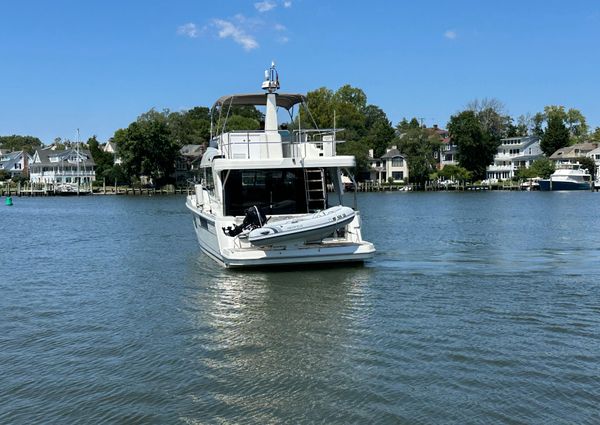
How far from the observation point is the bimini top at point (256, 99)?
2102 cm

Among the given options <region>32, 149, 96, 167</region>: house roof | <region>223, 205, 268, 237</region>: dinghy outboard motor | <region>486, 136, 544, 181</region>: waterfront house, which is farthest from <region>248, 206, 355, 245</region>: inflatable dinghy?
<region>32, 149, 96, 167</region>: house roof

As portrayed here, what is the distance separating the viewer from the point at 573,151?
116 m

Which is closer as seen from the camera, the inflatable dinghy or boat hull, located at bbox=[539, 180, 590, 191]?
the inflatable dinghy

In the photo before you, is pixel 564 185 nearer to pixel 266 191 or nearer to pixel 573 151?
pixel 573 151

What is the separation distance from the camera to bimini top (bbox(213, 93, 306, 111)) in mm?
21016

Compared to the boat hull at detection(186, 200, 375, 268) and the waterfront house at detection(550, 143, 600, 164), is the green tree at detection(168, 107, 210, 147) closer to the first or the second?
the waterfront house at detection(550, 143, 600, 164)

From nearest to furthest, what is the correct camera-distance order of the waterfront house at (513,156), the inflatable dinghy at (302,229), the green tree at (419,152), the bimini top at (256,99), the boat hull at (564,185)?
the inflatable dinghy at (302,229)
the bimini top at (256,99)
the boat hull at (564,185)
the green tree at (419,152)
the waterfront house at (513,156)

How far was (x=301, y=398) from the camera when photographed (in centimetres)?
821

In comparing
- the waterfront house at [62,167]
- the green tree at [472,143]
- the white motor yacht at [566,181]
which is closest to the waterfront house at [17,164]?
the waterfront house at [62,167]

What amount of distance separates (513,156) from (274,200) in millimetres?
110920

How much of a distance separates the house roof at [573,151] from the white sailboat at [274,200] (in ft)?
343

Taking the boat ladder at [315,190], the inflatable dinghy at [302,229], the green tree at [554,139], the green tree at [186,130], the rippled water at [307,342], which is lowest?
the rippled water at [307,342]

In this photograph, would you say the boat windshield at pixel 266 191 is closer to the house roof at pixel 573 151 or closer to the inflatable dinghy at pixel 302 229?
the inflatable dinghy at pixel 302 229

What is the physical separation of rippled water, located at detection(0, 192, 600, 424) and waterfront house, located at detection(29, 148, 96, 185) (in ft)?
378
